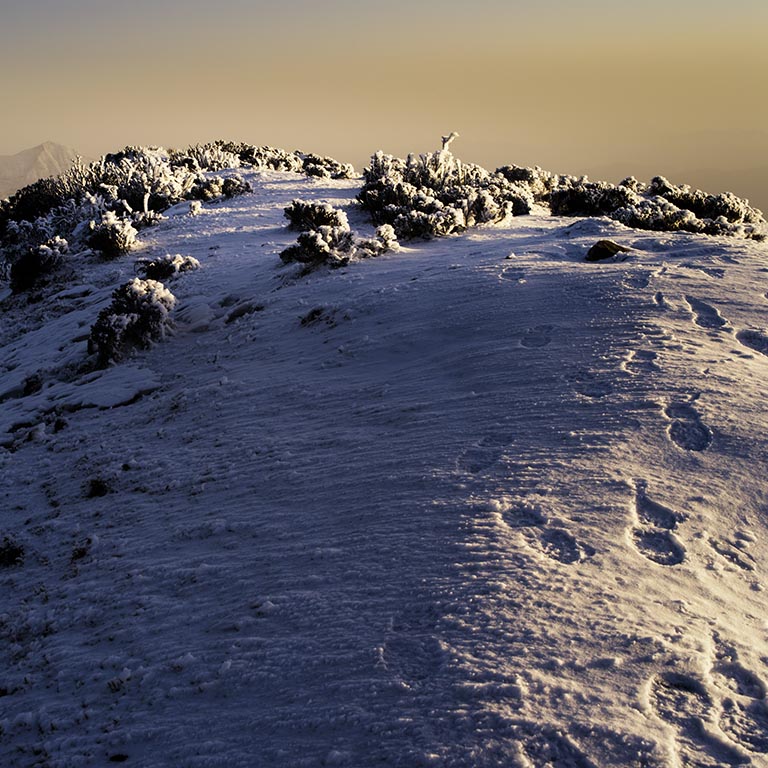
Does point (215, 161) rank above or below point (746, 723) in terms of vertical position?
above

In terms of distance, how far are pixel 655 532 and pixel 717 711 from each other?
0.88m

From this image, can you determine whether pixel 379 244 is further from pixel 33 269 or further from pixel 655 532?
pixel 33 269

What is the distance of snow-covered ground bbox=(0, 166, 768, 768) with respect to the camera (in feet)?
6.56

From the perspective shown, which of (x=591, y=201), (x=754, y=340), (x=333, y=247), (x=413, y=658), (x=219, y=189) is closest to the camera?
(x=413, y=658)

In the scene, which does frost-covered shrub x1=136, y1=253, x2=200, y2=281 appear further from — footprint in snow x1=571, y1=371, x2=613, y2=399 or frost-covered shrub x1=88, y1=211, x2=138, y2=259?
footprint in snow x1=571, y1=371, x2=613, y2=399

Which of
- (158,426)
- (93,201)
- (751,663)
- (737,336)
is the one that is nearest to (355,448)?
(158,426)

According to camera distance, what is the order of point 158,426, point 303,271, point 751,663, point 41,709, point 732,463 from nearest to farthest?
point 751,663
point 41,709
point 732,463
point 158,426
point 303,271

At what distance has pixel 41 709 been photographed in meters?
2.47

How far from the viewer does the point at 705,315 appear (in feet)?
15.3

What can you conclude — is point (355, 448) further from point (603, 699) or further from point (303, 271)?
point (303, 271)

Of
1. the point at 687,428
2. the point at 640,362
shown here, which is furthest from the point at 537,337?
the point at 687,428

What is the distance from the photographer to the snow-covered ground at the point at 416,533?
6.56ft

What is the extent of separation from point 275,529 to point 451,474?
1.02 metres

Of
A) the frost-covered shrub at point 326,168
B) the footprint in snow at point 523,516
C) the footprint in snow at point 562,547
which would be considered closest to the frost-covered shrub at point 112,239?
the frost-covered shrub at point 326,168
